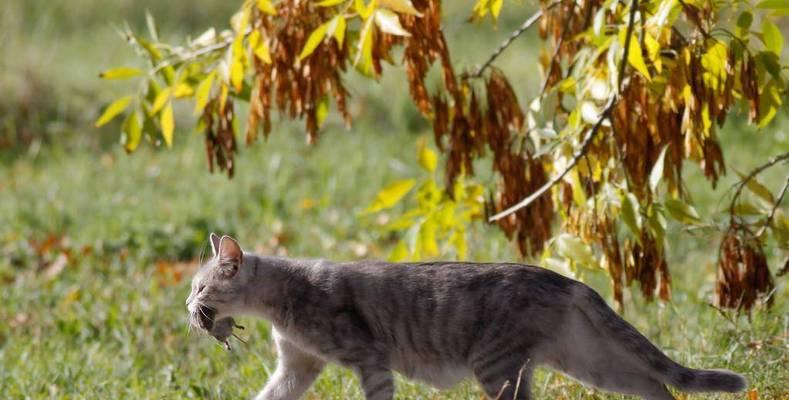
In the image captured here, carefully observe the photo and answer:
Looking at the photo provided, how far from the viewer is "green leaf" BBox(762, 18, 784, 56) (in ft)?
13.0

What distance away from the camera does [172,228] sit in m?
8.23

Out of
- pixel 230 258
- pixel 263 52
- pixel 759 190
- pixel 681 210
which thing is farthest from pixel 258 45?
pixel 759 190

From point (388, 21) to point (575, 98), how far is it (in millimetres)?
1084

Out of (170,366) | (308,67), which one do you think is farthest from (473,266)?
(170,366)

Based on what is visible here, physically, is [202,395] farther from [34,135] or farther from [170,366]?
[34,135]

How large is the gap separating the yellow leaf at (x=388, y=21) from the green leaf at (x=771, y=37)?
116cm

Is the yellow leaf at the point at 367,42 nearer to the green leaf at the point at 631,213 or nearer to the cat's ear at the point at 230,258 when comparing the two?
the cat's ear at the point at 230,258

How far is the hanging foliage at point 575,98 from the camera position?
3930 millimetres

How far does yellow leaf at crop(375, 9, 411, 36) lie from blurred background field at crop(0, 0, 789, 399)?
3.89ft

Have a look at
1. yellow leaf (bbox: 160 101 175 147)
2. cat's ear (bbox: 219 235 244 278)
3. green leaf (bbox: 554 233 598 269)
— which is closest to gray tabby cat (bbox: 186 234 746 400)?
cat's ear (bbox: 219 235 244 278)

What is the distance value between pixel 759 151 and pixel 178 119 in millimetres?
4797

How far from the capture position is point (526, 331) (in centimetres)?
382

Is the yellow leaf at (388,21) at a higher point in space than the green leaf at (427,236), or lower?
higher

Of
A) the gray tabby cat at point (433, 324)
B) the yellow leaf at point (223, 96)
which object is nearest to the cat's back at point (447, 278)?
the gray tabby cat at point (433, 324)
